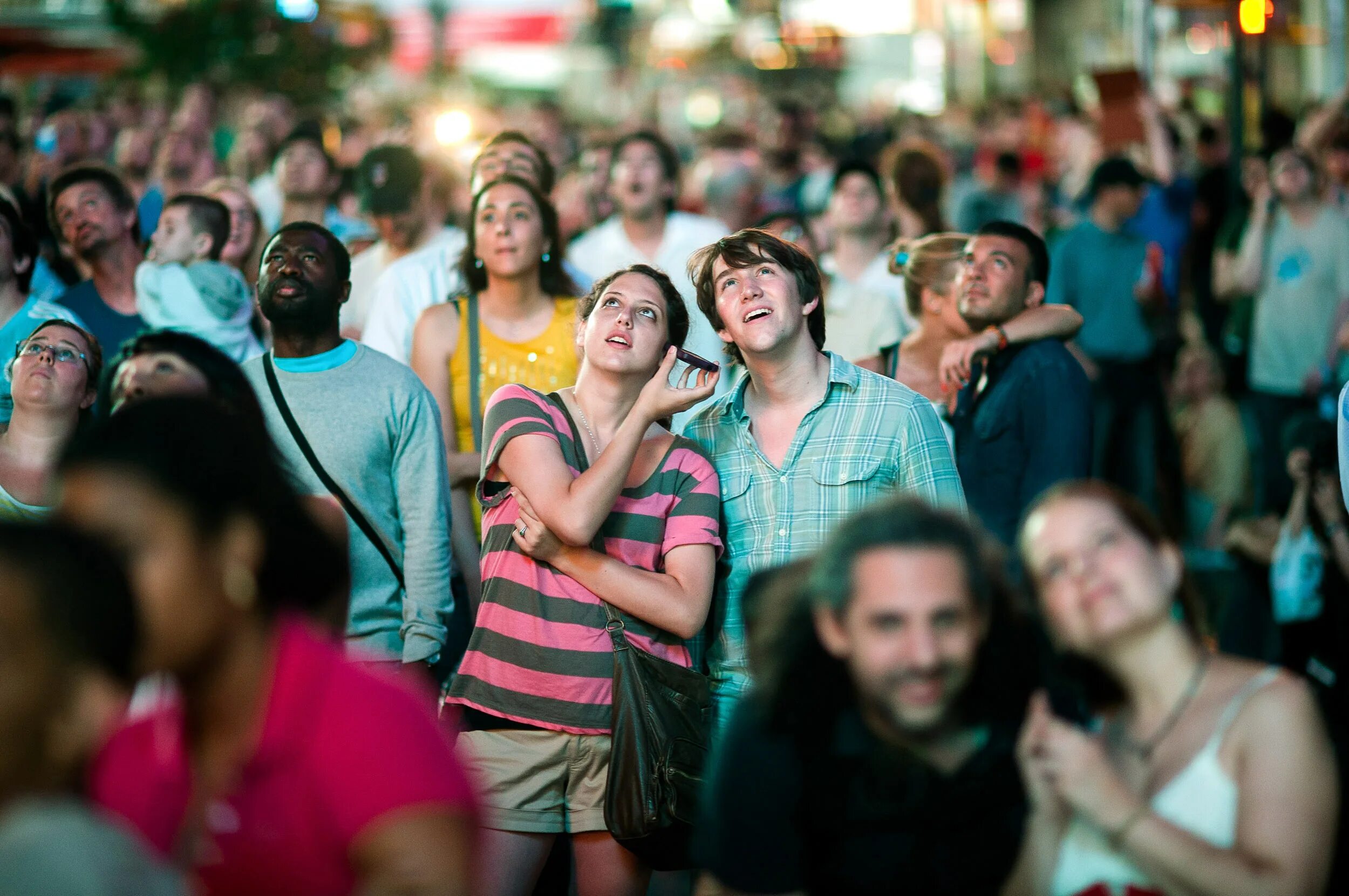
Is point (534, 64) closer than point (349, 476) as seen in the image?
No

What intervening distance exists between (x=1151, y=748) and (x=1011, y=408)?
232 cm

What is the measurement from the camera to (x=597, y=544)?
3.47 metres

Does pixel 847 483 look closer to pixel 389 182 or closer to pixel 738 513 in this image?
pixel 738 513

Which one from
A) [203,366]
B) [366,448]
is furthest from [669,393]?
[203,366]

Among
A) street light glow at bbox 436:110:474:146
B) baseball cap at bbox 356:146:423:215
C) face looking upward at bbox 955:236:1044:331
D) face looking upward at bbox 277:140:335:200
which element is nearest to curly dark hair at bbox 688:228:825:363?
face looking upward at bbox 955:236:1044:331

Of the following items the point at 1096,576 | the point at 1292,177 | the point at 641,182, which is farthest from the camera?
the point at 1292,177

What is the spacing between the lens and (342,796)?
71.0 inches

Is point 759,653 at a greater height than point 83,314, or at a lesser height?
lesser

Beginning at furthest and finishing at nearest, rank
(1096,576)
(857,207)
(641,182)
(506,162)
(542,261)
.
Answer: (857,207), (641,182), (506,162), (542,261), (1096,576)

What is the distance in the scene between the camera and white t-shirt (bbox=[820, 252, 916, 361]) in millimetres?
5617

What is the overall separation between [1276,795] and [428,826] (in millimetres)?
1309

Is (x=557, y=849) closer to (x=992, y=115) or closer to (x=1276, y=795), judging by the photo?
(x=1276, y=795)

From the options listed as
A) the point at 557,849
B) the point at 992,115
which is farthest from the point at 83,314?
the point at 992,115

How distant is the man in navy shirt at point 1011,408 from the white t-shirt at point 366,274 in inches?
90.8
